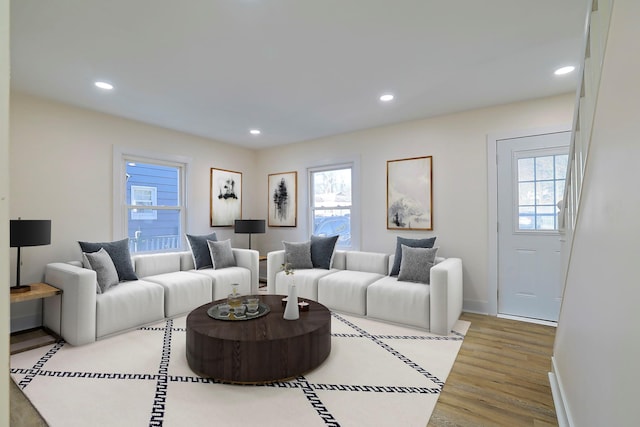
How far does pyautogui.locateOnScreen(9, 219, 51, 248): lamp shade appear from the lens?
281 centimetres

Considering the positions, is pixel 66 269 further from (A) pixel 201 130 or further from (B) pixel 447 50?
(B) pixel 447 50

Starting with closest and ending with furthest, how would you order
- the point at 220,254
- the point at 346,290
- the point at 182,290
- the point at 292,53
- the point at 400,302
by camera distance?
the point at 292,53 → the point at 400,302 → the point at 182,290 → the point at 346,290 → the point at 220,254

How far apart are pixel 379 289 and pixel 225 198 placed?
10.7 ft

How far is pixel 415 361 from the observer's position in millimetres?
2619

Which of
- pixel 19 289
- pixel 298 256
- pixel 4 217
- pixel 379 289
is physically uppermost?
pixel 4 217

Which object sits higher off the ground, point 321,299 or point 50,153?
point 50,153

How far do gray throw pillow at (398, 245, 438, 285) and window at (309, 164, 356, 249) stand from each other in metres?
1.28

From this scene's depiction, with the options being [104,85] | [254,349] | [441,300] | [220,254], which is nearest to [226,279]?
[220,254]

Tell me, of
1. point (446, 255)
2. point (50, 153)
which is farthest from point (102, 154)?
point (446, 255)

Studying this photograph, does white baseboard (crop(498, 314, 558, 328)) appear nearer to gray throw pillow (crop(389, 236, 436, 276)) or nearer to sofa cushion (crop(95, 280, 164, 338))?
gray throw pillow (crop(389, 236, 436, 276))

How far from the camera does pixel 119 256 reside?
142 inches

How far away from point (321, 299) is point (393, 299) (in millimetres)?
995

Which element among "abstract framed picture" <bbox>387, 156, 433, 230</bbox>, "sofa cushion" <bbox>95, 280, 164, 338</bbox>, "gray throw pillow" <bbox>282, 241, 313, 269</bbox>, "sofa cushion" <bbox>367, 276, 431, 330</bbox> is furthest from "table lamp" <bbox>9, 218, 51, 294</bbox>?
"abstract framed picture" <bbox>387, 156, 433, 230</bbox>

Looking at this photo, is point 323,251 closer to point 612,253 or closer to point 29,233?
point 29,233
